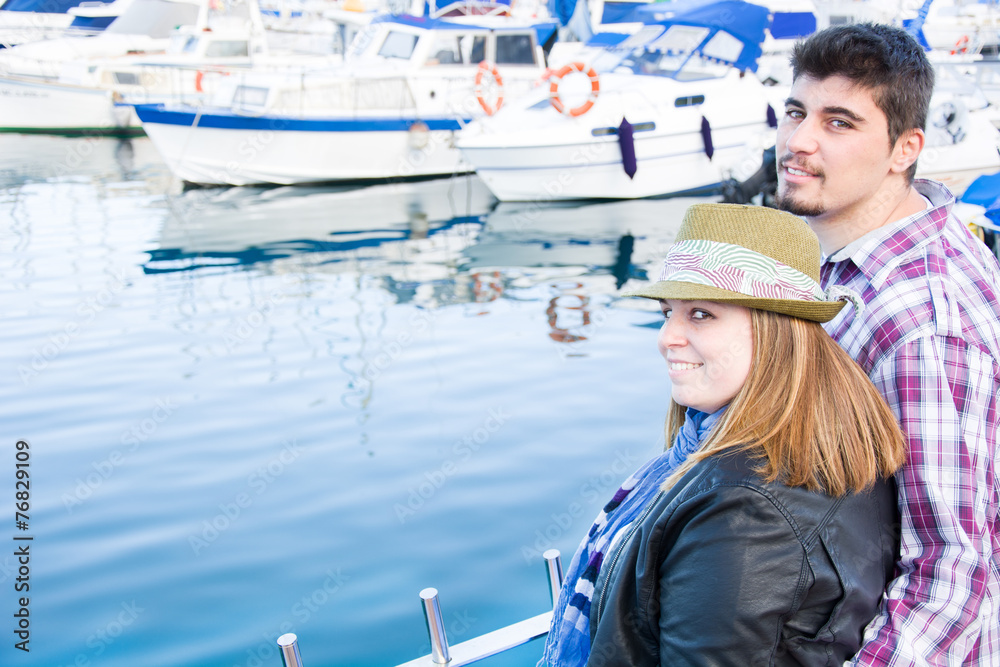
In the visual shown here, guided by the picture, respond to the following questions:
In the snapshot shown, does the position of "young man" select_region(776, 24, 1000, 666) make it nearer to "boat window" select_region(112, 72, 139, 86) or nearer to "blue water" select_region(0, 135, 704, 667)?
"blue water" select_region(0, 135, 704, 667)

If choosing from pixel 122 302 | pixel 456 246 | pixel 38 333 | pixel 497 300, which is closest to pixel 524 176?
pixel 456 246

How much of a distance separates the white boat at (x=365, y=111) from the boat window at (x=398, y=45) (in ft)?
0.07

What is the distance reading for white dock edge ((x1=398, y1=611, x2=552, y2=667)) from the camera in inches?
93.3

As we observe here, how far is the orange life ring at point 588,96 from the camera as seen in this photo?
1185 cm

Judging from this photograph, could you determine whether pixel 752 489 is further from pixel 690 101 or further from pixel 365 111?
pixel 365 111

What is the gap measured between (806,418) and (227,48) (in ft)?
75.7

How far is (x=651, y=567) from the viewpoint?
4.97 ft

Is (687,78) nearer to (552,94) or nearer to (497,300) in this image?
(552,94)

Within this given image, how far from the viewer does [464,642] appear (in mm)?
2469

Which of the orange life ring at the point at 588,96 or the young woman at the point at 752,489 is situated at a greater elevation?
the orange life ring at the point at 588,96

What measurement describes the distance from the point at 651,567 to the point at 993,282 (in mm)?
1079

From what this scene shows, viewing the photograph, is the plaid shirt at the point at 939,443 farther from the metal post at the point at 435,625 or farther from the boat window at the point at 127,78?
the boat window at the point at 127,78

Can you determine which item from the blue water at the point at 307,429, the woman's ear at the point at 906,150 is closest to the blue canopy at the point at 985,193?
the blue water at the point at 307,429

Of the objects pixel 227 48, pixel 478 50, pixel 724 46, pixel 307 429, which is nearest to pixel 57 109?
pixel 227 48
